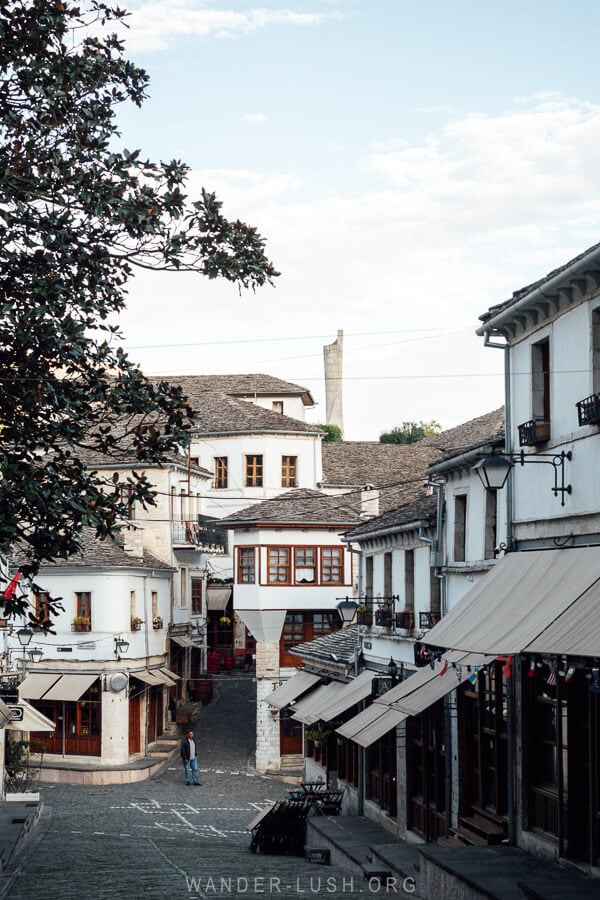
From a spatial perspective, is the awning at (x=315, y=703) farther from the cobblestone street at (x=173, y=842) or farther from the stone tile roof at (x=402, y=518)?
the stone tile roof at (x=402, y=518)

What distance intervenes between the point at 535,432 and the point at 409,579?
11099mm

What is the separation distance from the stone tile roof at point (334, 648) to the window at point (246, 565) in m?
7.40

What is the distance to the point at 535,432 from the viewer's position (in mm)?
17516

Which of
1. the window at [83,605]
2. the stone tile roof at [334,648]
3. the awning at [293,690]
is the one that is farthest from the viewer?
the window at [83,605]

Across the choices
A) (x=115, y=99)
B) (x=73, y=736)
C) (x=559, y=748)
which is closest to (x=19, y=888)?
(x=559, y=748)

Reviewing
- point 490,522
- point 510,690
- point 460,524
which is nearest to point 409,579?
point 460,524

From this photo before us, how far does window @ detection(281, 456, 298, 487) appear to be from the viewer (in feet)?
208

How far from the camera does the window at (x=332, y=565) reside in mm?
48625

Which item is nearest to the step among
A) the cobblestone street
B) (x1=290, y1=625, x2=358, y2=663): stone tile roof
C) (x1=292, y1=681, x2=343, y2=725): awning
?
the cobblestone street

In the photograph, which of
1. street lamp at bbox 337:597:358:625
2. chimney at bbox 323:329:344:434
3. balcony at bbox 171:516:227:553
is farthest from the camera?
chimney at bbox 323:329:344:434

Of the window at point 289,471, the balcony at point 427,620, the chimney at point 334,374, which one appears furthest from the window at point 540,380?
the chimney at point 334,374

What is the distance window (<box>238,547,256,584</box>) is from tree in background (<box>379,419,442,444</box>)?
4313cm

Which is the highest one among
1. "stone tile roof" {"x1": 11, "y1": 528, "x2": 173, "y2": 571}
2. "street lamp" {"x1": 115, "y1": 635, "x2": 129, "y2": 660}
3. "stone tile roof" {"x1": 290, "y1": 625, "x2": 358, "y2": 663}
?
"stone tile roof" {"x1": 11, "y1": 528, "x2": 173, "y2": 571}

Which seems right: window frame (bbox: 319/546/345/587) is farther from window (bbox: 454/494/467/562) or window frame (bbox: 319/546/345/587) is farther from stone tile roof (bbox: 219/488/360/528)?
window (bbox: 454/494/467/562)
